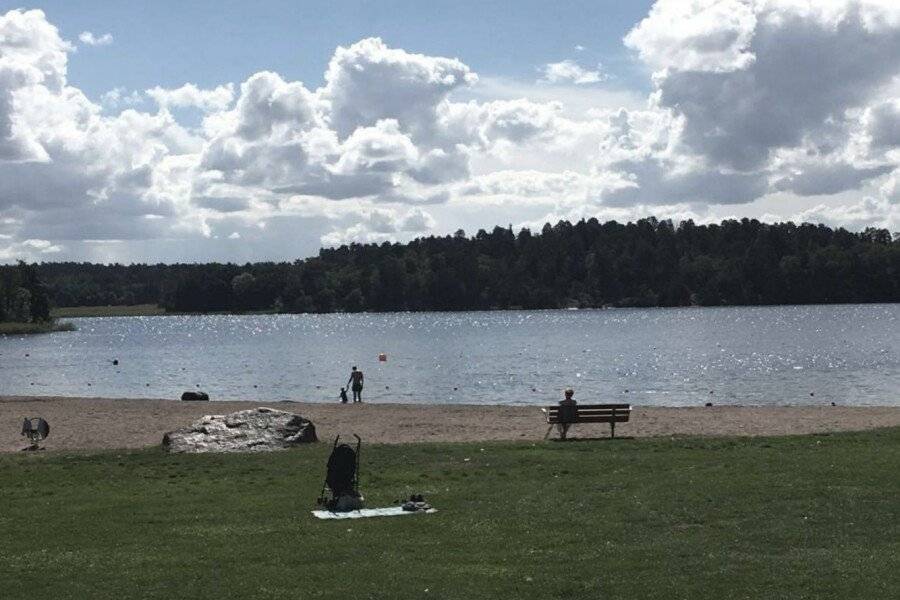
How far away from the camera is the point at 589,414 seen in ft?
96.4

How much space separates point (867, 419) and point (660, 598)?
26.5 m

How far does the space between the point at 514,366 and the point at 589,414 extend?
64.4 m

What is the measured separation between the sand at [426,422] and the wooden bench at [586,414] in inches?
40.5

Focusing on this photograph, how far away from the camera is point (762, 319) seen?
19562 centimetres

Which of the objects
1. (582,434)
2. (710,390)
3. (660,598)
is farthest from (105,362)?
(660,598)

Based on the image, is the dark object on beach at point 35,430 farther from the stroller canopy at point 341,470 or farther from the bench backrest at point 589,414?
the stroller canopy at point 341,470

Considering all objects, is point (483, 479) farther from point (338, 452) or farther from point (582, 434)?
point (582, 434)

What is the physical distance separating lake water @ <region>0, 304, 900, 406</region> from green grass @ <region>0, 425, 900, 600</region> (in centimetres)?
3586

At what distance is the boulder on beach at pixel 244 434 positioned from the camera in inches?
1030

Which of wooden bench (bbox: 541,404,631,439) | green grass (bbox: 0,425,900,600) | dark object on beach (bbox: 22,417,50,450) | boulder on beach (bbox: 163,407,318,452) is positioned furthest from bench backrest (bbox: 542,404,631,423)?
dark object on beach (bbox: 22,417,50,450)

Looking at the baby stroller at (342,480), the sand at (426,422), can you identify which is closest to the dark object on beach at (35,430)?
the sand at (426,422)

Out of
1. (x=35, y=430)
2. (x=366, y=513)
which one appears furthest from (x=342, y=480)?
(x=35, y=430)

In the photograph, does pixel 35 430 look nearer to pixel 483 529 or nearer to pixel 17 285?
pixel 483 529

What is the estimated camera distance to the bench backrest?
29.0 metres
